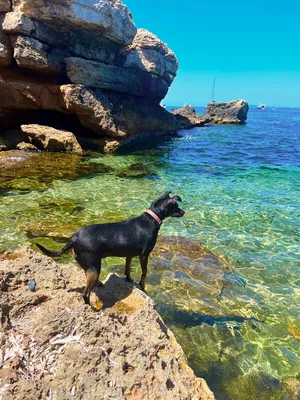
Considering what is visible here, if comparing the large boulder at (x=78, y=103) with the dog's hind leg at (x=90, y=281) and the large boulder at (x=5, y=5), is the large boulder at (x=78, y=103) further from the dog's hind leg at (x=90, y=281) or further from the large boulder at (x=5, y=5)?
the dog's hind leg at (x=90, y=281)

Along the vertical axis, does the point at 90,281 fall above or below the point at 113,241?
below

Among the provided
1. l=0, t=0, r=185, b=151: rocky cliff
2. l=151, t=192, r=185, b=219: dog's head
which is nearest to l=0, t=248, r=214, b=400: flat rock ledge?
l=151, t=192, r=185, b=219: dog's head

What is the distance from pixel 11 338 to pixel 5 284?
45.1 inches

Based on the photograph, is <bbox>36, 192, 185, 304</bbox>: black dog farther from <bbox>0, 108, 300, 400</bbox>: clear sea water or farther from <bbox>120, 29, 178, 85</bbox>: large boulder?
<bbox>120, 29, 178, 85</bbox>: large boulder

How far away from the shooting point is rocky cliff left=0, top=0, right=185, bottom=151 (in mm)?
17469

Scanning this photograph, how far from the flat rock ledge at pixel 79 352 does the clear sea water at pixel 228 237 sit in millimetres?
1389

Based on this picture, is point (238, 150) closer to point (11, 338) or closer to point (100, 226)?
point (100, 226)

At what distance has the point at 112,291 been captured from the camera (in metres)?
4.43

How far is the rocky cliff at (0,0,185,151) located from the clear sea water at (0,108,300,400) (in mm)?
4129

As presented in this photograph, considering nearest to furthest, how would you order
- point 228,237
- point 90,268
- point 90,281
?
point 90,281 < point 90,268 < point 228,237

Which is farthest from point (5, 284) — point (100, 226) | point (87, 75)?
point (87, 75)

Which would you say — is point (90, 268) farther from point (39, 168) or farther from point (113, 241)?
point (39, 168)

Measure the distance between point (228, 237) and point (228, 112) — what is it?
182 ft

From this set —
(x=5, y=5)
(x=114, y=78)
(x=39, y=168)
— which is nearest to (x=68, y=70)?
(x=114, y=78)
